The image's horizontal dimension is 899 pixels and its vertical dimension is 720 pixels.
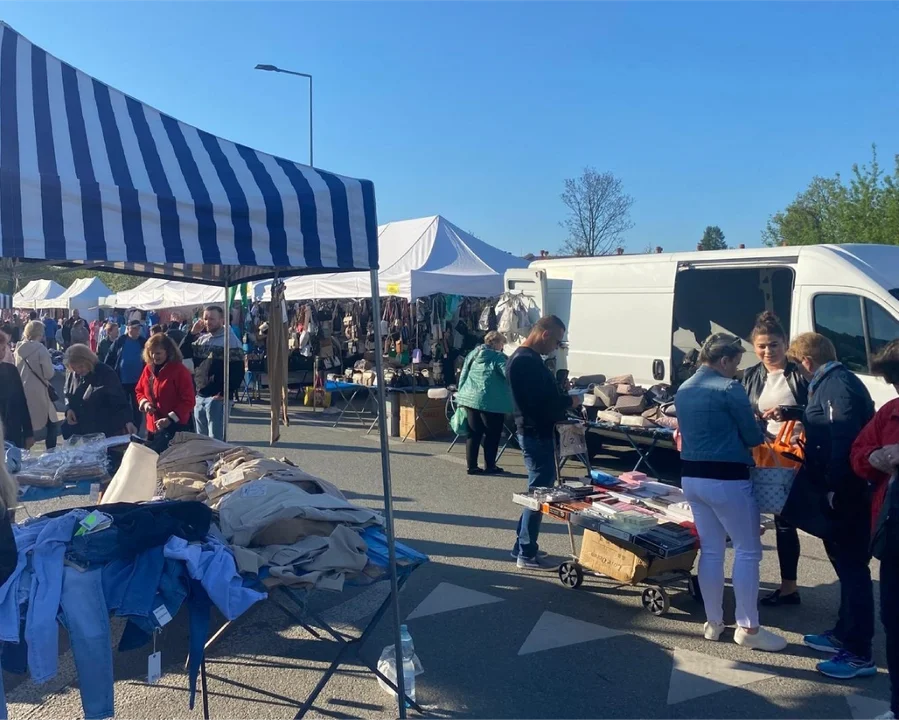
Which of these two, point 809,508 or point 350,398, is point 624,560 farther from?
point 350,398

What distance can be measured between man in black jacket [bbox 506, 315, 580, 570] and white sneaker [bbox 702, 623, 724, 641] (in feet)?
4.34

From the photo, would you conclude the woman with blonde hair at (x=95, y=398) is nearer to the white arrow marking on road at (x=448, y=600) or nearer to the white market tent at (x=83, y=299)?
the white arrow marking on road at (x=448, y=600)

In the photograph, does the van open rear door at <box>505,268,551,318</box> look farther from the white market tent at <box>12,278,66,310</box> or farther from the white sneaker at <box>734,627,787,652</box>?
the white market tent at <box>12,278,66,310</box>

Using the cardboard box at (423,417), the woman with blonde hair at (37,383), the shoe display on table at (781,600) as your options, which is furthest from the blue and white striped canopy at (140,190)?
the cardboard box at (423,417)

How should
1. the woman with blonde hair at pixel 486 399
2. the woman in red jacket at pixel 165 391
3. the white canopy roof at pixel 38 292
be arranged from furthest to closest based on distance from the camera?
the white canopy roof at pixel 38 292 → the woman with blonde hair at pixel 486 399 → the woman in red jacket at pixel 165 391

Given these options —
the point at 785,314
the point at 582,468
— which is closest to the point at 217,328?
the point at 582,468

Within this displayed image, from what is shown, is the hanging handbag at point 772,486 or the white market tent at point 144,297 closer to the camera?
the hanging handbag at point 772,486

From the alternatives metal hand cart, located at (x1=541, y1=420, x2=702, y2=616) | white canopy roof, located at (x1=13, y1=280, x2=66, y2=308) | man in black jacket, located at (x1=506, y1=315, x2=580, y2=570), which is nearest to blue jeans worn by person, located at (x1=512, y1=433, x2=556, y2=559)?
man in black jacket, located at (x1=506, y1=315, x2=580, y2=570)

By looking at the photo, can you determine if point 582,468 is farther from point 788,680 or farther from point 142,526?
point 142,526

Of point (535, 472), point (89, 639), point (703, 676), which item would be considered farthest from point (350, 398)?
point (89, 639)

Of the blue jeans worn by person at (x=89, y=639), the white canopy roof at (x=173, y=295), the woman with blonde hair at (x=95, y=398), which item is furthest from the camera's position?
the white canopy roof at (x=173, y=295)

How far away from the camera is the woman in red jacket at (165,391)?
242 inches

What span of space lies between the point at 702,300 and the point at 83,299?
27202 millimetres

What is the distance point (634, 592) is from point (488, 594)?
3.16 feet
